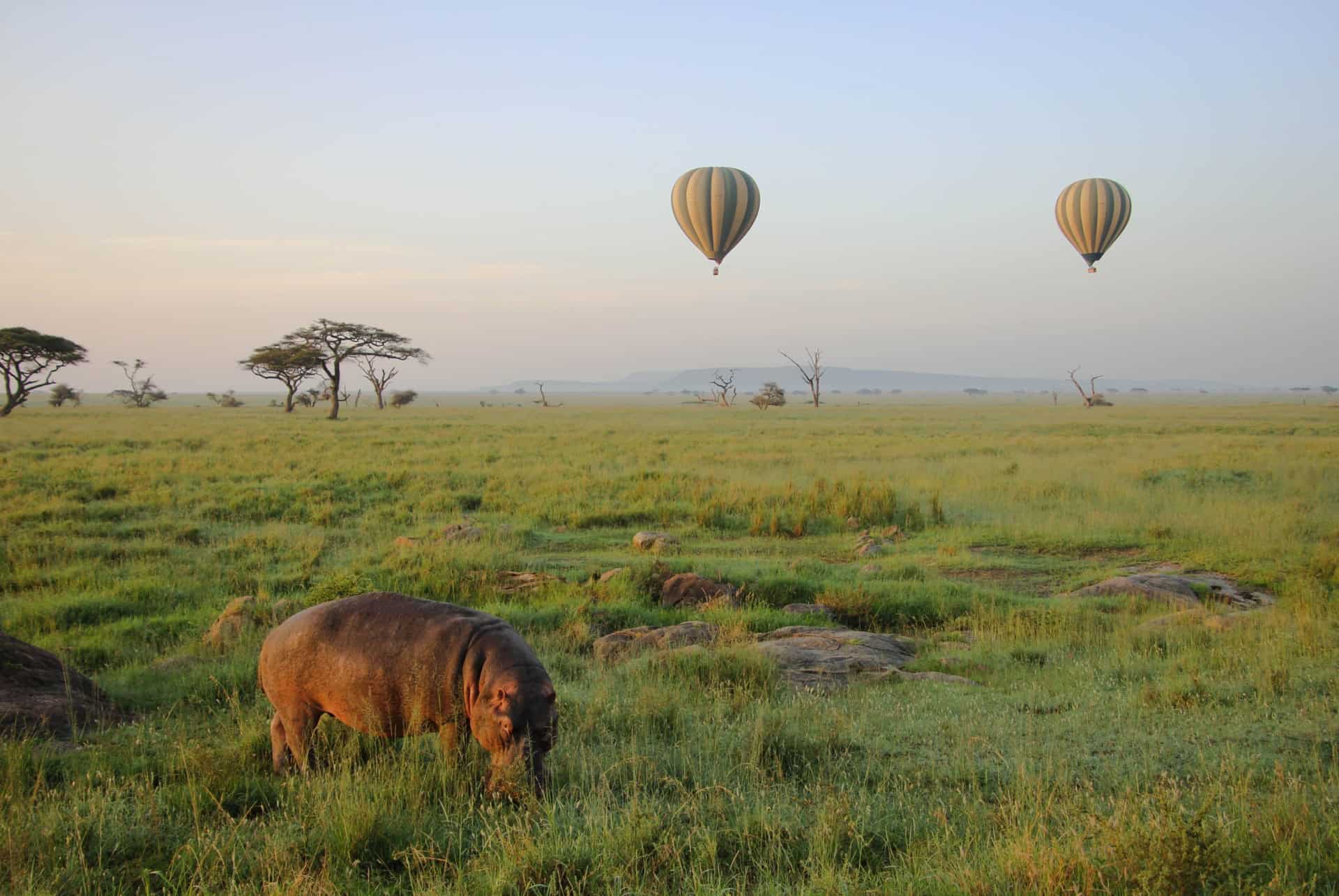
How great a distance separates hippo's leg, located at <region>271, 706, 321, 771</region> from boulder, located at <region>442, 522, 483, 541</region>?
8216mm

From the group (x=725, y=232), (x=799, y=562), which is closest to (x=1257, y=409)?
(x=725, y=232)

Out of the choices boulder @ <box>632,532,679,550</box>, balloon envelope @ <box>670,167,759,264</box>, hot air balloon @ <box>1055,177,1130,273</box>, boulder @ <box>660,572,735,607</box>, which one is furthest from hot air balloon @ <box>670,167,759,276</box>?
boulder @ <box>660,572,735,607</box>

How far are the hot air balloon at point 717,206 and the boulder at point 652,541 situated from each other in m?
21.3

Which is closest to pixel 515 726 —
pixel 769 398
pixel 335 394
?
pixel 335 394

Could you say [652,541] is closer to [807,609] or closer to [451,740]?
[807,609]

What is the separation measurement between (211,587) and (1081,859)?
10.3m

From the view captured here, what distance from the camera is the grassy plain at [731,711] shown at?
3684 mm

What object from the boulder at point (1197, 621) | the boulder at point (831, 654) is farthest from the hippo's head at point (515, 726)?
the boulder at point (1197, 621)

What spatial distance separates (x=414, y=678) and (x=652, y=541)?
9423mm

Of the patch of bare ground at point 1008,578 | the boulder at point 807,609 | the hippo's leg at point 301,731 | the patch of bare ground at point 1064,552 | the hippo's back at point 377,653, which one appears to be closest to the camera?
the hippo's back at point 377,653

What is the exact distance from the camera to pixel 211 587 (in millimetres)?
10406

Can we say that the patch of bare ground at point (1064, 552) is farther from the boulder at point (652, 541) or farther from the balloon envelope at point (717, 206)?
the balloon envelope at point (717, 206)

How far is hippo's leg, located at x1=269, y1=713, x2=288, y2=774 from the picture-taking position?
4.74 meters

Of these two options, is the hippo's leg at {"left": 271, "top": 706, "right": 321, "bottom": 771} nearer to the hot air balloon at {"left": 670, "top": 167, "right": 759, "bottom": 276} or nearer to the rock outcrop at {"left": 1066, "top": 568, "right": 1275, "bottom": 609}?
Result: the rock outcrop at {"left": 1066, "top": 568, "right": 1275, "bottom": 609}
